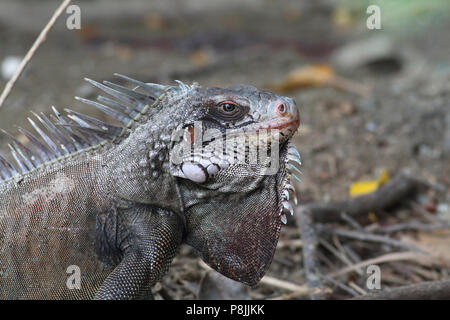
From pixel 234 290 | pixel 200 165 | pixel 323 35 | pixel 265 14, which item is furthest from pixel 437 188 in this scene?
pixel 265 14

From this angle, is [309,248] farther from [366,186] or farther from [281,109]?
[281,109]

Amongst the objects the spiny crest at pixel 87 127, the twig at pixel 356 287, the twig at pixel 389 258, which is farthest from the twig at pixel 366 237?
the spiny crest at pixel 87 127

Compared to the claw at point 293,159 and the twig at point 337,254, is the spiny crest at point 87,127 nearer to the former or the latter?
the claw at point 293,159

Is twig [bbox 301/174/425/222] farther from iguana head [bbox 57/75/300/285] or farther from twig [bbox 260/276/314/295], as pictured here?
iguana head [bbox 57/75/300/285]

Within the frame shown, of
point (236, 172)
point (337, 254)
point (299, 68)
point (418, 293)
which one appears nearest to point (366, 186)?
point (337, 254)

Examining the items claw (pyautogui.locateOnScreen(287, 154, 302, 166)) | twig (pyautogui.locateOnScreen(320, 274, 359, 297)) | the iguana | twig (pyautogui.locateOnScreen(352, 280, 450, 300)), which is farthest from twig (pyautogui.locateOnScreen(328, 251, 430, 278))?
claw (pyautogui.locateOnScreen(287, 154, 302, 166))

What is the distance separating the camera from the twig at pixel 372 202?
15.1 feet

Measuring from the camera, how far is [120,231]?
3.09 meters

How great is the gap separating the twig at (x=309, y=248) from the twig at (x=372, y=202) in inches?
6.6

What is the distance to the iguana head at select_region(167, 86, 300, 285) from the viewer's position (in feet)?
9.62

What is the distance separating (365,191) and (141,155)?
2.80 metres

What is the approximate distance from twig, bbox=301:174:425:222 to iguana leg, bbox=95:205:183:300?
1.73 meters

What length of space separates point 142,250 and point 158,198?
0.32 m

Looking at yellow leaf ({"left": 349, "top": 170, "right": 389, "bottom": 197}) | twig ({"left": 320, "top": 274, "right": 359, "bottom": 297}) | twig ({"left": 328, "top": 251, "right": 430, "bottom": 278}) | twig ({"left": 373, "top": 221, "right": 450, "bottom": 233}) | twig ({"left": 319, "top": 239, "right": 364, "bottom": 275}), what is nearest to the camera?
twig ({"left": 320, "top": 274, "right": 359, "bottom": 297})
